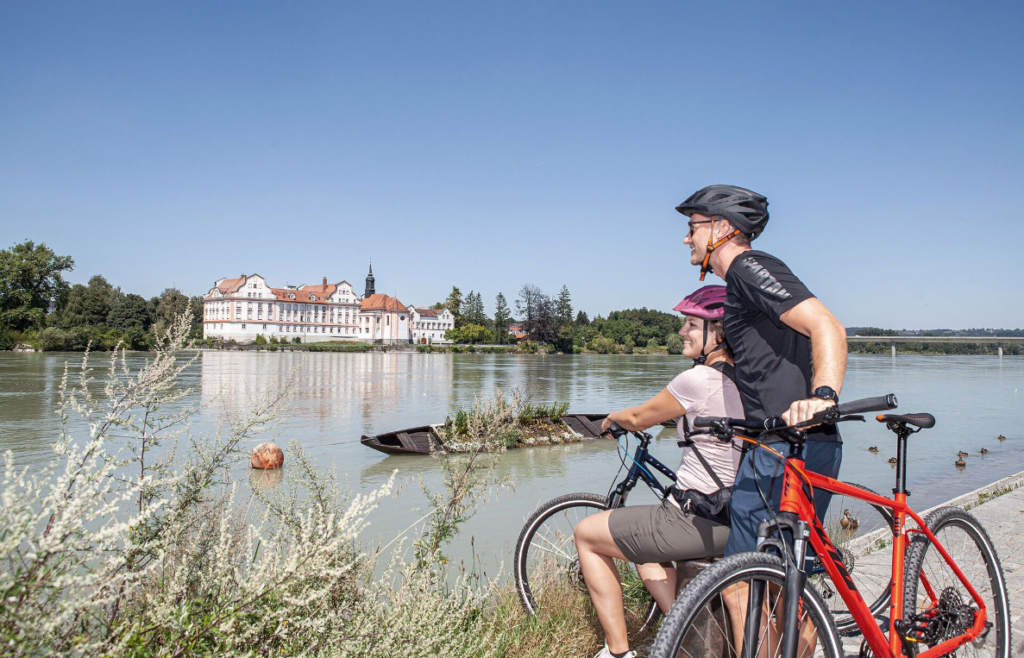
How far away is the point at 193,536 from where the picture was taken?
298 centimetres

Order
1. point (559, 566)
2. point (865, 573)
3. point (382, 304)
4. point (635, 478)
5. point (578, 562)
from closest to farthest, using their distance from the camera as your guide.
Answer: point (635, 478) < point (578, 562) < point (559, 566) < point (865, 573) < point (382, 304)

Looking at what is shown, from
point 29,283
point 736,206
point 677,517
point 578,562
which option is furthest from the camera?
point 29,283

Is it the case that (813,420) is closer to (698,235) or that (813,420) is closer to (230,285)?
(698,235)

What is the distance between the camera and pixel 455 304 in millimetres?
131000

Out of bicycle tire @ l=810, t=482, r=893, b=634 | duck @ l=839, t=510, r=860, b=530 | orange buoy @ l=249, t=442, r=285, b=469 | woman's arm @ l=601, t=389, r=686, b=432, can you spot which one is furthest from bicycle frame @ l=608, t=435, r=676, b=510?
orange buoy @ l=249, t=442, r=285, b=469

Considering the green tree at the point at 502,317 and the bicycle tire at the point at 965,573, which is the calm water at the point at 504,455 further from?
the green tree at the point at 502,317

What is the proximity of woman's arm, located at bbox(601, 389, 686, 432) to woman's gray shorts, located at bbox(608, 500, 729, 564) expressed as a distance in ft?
1.17

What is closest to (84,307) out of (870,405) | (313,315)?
(313,315)

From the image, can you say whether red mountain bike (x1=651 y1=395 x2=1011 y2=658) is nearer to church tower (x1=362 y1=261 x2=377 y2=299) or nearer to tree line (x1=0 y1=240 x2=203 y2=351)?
tree line (x1=0 y1=240 x2=203 y2=351)

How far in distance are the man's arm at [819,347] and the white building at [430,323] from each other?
125 meters

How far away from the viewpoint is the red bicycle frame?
6.23 ft

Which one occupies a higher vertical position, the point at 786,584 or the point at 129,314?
the point at 129,314

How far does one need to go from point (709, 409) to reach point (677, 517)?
1.38 ft

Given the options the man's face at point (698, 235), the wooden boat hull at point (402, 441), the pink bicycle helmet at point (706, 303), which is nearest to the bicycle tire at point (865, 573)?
the pink bicycle helmet at point (706, 303)
